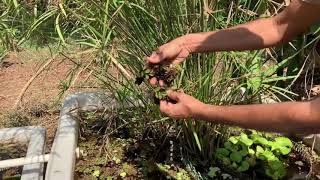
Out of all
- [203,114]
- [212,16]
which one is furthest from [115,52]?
[203,114]

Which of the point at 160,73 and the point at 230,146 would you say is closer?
the point at 160,73

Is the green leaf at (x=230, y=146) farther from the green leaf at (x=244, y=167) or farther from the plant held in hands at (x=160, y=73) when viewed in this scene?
the plant held in hands at (x=160, y=73)

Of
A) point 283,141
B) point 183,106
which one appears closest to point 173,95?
point 183,106

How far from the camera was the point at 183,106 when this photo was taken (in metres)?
1.25

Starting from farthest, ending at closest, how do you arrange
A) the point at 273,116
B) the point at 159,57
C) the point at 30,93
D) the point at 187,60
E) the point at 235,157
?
the point at 30,93
the point at 235,157
the point at 187,60
the point at 159,57
the point at 273,116

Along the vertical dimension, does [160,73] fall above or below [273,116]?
above

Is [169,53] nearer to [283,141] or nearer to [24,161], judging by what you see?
[24,161]

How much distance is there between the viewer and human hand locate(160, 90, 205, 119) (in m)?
1.23

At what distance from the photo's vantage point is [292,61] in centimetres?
224

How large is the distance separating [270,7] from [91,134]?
88 centimetres

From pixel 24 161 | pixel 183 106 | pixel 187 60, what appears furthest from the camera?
pixel 187 60

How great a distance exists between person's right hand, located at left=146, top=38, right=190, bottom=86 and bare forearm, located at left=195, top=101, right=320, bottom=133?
290 millimetres

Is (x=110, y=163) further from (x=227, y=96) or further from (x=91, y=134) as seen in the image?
(x=227, y=96)

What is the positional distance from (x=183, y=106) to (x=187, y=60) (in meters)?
0.54
